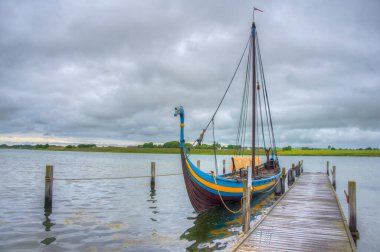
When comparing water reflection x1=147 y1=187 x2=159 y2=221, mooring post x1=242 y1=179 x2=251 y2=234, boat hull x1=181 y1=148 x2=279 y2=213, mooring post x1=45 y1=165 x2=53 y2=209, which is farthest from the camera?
water reflection x1=147 y1=187 x2=159 y2=221

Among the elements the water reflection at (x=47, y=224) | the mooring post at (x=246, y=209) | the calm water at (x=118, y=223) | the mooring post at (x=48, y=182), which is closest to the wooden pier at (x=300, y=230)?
the mooring post at (x=246, y=209)

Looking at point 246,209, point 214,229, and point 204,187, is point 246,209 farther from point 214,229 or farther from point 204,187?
point 204,187

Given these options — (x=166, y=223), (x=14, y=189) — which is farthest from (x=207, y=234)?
(x=14, y=189)

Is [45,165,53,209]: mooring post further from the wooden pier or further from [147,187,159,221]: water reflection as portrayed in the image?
the wooden pier

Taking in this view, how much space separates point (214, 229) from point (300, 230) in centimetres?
519

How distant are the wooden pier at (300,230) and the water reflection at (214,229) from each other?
2.13 metres

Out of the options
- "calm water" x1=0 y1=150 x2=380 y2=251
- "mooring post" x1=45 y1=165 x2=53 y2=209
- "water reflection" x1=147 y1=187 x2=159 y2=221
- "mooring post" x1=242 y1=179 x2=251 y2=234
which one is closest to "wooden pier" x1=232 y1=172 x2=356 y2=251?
"mooring post" x1=242 y1=179 x2=251 y2=234

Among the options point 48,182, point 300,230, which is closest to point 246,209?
point 300,230

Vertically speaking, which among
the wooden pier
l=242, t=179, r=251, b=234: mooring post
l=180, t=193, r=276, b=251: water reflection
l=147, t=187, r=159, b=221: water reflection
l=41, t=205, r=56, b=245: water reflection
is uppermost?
l=242, t=179, r=251, b=234: mooring post

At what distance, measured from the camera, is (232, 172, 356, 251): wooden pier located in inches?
369

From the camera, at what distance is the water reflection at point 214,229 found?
1298 centimetres

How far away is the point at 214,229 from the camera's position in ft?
50.5

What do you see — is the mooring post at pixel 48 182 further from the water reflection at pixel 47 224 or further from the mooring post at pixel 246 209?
the mooring post at pixel 246 209

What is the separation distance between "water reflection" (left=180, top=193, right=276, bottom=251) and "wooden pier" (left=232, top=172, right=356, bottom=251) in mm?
2127
